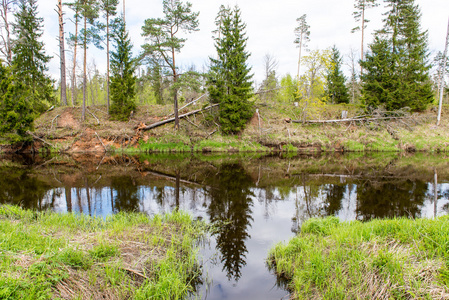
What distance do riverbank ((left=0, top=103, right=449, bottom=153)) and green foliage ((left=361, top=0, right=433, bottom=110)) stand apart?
2372 millimetres

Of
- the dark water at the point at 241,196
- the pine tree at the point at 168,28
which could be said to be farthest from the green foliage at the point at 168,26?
the dark water at the point at 241,196

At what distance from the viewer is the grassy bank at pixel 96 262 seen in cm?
319

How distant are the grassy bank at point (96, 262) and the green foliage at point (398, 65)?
1150 inches

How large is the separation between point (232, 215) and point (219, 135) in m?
18.6

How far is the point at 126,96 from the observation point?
27.5 meters

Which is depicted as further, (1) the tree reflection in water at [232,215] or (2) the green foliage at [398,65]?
(2) the green foliage at [398,65]

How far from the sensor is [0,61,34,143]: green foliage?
19.3 m

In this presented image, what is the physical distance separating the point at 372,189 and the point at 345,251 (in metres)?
7.53

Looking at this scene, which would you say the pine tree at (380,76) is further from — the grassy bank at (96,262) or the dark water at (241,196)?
the grassy bank at (96,262)

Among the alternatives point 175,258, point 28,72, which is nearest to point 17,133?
point 28,72

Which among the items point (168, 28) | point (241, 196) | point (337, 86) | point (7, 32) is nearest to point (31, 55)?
point (7, 32)

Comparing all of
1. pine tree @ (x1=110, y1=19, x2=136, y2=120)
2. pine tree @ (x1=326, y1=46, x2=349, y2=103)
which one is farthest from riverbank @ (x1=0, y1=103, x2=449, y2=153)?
pine tree @ (x1=326, y1=46, x2=349, y2=103)

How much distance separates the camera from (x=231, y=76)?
82.9ft

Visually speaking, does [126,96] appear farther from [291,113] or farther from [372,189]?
[372,189]
